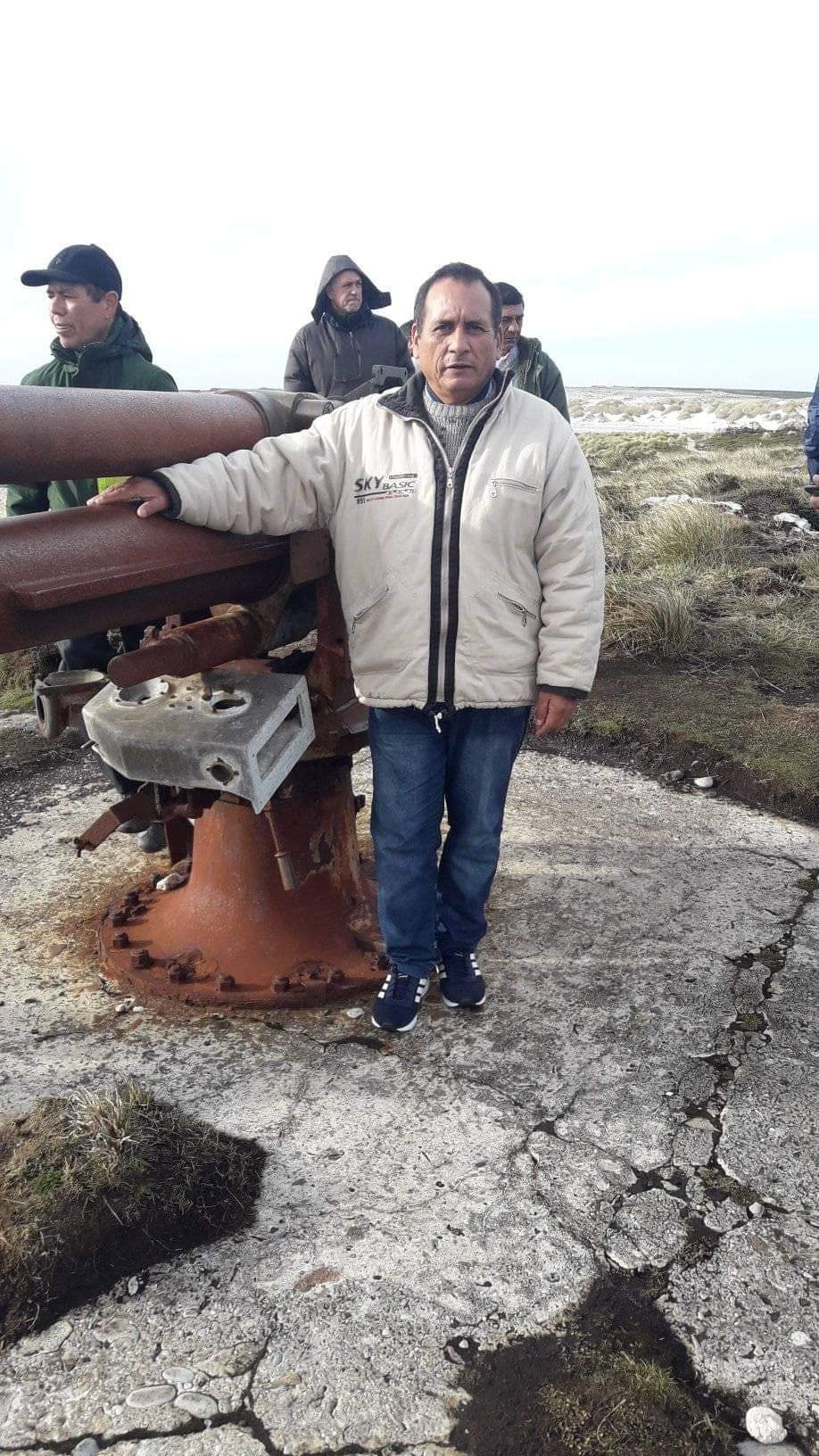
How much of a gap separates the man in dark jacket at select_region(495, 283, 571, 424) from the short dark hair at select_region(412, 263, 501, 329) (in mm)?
2280

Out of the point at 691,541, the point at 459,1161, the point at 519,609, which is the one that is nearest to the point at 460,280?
the point at 519,609

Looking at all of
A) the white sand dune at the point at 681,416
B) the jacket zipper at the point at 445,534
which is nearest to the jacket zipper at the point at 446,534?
the jacket zipper at the point at 445,534

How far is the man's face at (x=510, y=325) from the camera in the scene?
15.3ft

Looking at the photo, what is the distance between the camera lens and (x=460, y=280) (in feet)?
7.84

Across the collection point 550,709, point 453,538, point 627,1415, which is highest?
point 453,538

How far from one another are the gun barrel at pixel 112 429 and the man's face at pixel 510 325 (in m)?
2.42

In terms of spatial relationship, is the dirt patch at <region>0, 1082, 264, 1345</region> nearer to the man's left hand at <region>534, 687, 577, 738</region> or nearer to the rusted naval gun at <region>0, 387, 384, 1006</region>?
the rusted naval gun at <region>0, 387, 384, 1006</region>

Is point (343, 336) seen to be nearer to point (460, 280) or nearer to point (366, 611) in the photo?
point (460, 280)

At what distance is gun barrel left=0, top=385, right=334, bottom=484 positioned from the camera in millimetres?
1825

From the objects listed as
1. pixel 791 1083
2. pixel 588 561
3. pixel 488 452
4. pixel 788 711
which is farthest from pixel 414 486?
pixel 788 711

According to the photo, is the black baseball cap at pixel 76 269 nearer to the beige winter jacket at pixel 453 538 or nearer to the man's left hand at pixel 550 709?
the beige winter jacket at pixel 453 538

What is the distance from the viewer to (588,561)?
2.47 meters

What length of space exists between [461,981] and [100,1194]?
1137mm

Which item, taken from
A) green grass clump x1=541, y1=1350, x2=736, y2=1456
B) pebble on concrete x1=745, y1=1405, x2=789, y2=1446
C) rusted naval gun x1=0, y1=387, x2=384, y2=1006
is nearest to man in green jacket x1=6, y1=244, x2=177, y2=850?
rusted naval gun x1=0, y1=387, x2=384, y2=1006
